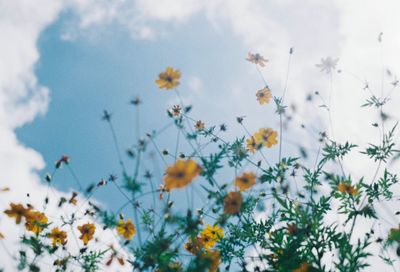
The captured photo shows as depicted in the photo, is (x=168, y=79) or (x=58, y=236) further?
(x=58, y=236)

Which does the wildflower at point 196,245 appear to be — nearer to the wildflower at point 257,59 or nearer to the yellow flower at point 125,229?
the yellow flower at point 125,229

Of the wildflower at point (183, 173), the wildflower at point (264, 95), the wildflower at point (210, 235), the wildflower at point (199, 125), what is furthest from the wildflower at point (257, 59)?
the wildflower at point (183, 173)

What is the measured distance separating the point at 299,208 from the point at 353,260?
0.75m

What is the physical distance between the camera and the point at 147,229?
4.55 metres

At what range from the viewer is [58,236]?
4.22m

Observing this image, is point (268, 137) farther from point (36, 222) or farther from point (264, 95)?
point (36, 222)

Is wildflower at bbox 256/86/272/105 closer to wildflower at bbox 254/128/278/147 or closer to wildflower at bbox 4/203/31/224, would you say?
wildflower at bbox 254/128/278/147

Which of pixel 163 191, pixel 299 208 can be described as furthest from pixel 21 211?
pixel 299 208

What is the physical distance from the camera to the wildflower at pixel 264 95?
5469mm

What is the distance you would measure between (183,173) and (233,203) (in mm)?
477

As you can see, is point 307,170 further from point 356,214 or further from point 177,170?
point 177,170

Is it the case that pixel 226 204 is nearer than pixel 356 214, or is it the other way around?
pixel 226 204

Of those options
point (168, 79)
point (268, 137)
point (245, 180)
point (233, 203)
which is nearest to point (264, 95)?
point (268, 137)

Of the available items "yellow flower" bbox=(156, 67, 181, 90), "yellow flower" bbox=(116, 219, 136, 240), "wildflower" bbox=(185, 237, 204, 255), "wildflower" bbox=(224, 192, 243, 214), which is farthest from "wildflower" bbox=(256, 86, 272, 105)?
"wildflower" bbox=(224, 192, 243, 214)
